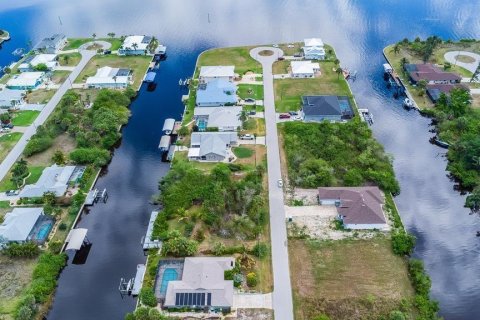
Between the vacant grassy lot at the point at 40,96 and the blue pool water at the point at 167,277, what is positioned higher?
the vacant grassy lot at the point at 40,96

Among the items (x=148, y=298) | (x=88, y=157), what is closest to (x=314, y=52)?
(x=88, y=157)

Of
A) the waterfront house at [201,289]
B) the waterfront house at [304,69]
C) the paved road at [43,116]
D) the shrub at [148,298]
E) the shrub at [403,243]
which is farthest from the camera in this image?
the waterfront house at [304,69]

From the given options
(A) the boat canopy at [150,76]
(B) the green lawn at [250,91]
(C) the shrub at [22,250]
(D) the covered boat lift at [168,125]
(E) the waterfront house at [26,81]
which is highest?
(A) the boat canopy at [150,76]

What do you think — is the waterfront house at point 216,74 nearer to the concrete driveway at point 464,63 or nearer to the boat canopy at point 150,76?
the boat canopy at point 150,76

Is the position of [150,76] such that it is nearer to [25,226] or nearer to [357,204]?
[25,226]

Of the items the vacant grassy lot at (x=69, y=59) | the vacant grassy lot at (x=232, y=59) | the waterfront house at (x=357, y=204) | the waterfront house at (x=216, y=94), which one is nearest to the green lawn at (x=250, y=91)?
the waterfront house at (x=216, y=94)

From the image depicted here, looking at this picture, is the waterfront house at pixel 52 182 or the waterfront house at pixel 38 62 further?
the waterfront house at pixel 38 62

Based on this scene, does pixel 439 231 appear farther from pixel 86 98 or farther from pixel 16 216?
pixel 86 98
